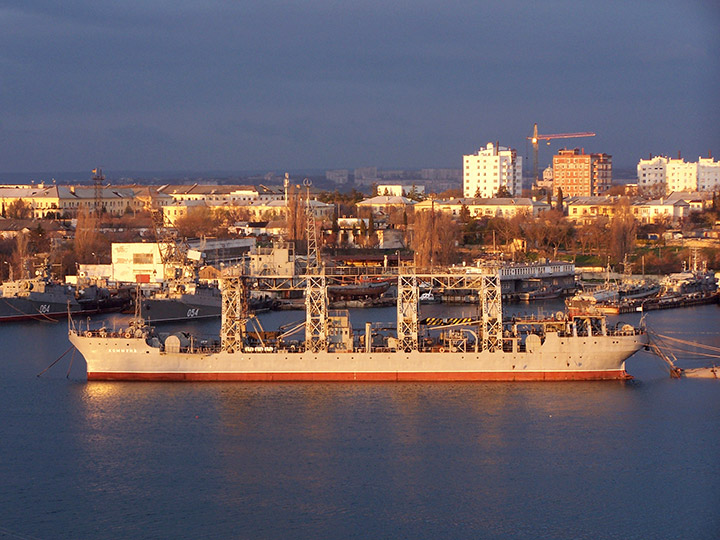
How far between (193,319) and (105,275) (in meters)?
6.85

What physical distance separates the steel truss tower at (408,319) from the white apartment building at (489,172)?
159 feet

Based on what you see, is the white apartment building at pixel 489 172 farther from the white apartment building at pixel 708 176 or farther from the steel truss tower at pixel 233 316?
the steel truss tower at pixel 233 316

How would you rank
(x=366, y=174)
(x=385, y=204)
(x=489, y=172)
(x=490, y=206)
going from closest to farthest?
1. (x=490, y=206)
2. (x=385, y=204)
3. (x=489, y=172)
4. (x=366, y=174)

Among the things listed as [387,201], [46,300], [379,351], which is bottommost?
[379,351]

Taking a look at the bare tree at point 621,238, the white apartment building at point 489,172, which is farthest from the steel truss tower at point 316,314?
the white apartment building at point 489,172

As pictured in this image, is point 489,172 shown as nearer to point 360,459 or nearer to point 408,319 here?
point 408,319

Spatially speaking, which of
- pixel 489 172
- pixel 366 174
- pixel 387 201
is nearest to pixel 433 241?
pixel 387 201

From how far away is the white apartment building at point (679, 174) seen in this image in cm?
7119

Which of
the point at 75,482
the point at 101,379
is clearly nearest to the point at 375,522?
the point at 75,482

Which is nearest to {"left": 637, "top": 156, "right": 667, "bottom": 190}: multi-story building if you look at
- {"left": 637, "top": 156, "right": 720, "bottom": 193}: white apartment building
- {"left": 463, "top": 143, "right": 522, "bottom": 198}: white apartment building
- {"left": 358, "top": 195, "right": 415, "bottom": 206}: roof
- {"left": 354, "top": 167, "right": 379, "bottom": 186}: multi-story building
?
{"left": 637, "top": 156, "right": 720, "bottom": 193}: white apartment building

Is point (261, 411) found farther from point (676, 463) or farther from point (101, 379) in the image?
point (676, 463)

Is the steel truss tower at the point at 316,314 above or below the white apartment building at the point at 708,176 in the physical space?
below

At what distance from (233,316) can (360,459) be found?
4.33 metres

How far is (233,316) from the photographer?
17031mm
